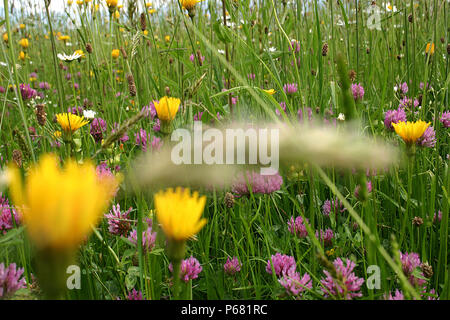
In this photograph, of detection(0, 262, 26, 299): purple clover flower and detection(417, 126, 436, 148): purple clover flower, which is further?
detection(417, 126, 436, 148): purple clover flower

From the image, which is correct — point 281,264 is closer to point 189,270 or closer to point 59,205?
point 189,270

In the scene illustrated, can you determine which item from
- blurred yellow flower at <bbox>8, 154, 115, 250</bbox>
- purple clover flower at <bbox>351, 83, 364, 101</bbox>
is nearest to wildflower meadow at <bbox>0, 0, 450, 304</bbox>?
blurred yellow flower at <bbox>8, 154, 115, 250</bbox>

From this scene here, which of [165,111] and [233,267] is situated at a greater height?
[165,111]

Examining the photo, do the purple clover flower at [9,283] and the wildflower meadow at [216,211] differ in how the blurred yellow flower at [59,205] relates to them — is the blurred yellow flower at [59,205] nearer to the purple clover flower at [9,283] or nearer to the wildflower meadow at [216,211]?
the wildflower meadow at [216,211]

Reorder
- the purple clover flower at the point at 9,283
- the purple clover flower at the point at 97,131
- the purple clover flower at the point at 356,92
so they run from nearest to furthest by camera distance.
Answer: the purple clover flower at the point at 9,283 < the purple clover flower at the point at 356,92 < the purple clover flower at the point at 97,131

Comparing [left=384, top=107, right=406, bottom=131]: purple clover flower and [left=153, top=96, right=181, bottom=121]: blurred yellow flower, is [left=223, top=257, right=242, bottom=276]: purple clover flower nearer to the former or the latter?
[left=153, top=96, right=181, bottom=121]: blurred yellow flower

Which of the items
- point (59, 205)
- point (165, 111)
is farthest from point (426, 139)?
point (59, 205)

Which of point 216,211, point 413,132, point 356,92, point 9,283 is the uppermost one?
point 356,92

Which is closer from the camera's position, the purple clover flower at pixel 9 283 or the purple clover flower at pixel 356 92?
the purple clover flower at pixel 9 283

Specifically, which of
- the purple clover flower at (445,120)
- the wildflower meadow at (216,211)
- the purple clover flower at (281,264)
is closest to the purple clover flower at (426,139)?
the wildflower meadow at (216,211)

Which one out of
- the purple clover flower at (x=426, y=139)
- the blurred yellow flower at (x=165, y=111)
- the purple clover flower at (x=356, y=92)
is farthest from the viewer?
the purple clover flower at (x=356, y=92)

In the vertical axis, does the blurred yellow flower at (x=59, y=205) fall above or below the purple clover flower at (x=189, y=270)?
above
